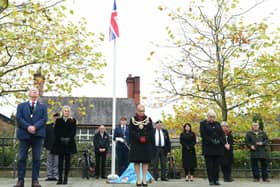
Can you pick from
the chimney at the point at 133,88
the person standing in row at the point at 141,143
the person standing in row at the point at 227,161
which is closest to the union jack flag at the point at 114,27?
the person standing in row at the point at 141,143

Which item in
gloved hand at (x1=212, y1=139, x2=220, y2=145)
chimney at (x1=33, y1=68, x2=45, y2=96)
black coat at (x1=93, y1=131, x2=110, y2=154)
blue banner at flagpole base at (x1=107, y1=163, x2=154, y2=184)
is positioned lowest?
blue banner at flagpole base at (x1=107, y1=163, x2=154, y2=184)

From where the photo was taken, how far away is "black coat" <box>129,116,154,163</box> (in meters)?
8.50

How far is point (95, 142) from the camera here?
39.3 ft

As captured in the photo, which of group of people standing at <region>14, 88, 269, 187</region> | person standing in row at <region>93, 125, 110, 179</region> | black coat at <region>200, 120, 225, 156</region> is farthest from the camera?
person standing in row at <region>93, 125, 110, 179</region>

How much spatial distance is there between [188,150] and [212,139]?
7.55 feet

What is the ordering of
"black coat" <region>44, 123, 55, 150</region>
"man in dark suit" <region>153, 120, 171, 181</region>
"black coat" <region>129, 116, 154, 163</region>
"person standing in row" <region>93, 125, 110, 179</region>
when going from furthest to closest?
1. "person standing in row" <region>93, 125, 110, 179</region>
2. "man in dark suit" <region>153, 120, 171, 181</region>
3. "black coat" <region>44, 123, 55, 150</region>
4. "black coat" <region>129, 116, 154, 163</region>

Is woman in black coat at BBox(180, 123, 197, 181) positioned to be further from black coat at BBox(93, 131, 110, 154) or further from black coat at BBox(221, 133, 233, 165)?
black coat at BBox(93, 131, 110, 154)

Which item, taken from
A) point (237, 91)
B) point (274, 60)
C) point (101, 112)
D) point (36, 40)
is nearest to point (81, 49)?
point (36, 40)

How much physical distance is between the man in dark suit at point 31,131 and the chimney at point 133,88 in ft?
108

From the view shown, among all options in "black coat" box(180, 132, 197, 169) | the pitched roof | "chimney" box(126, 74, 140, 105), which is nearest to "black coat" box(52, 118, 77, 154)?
"black coat" box(180, 132, 197, 169)

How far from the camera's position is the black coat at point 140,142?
8.50 meters

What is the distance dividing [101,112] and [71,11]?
32.8 m

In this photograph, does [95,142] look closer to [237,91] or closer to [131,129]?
[131,129]

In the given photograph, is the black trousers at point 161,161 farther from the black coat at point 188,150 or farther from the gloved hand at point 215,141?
the gloved hand at point 215,141
